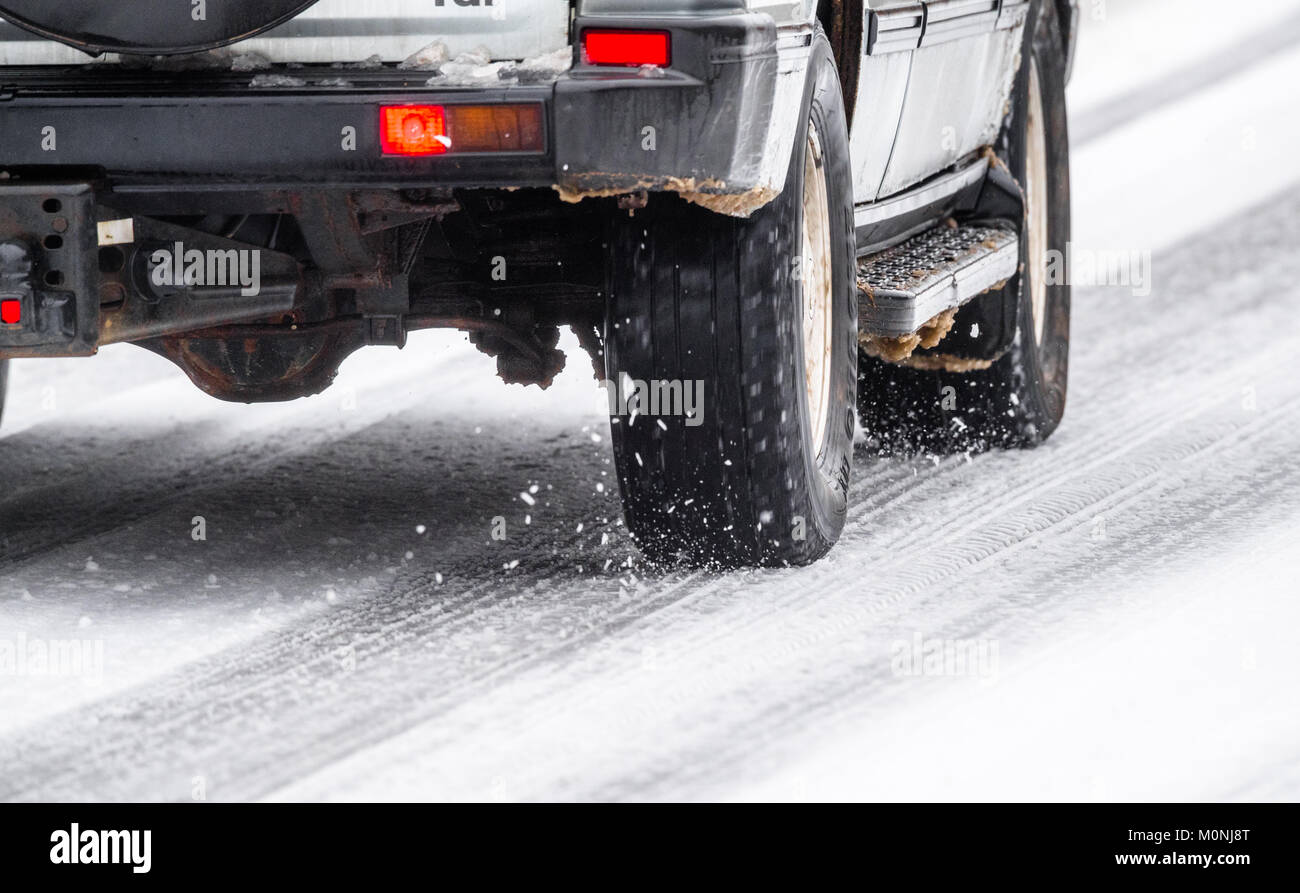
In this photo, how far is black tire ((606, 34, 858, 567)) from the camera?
4590 mm

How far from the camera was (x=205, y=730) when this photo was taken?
394cm

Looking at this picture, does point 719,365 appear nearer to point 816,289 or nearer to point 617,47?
point 816,289

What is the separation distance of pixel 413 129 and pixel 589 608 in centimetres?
110

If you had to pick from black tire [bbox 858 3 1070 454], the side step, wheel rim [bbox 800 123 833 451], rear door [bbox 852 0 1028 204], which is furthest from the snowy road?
rear door [bbox 852 0 1028 204]

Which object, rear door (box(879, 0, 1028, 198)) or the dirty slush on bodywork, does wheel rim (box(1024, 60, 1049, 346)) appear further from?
the dirty slush on bodywork

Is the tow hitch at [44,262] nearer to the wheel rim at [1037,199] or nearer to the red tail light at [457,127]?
the red tail light at [457,127]

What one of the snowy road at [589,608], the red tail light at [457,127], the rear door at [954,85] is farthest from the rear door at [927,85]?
the red tail light at [457,127]

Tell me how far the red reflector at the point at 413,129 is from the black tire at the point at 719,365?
555 millimetres

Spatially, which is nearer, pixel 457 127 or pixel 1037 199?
pixel 457 127

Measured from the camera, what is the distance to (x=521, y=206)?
489 cm

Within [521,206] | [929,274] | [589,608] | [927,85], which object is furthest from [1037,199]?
[589,608]

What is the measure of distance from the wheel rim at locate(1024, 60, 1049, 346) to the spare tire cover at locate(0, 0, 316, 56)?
3061mm

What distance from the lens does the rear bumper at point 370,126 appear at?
13.8 ft
